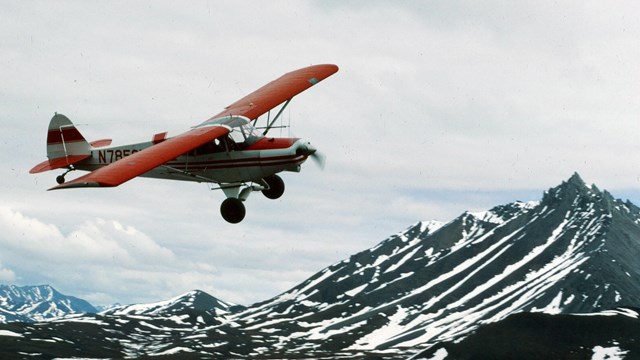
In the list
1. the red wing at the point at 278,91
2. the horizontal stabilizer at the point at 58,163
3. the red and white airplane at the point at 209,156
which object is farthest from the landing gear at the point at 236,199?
the horizontal stabilizer at the point at 58,163

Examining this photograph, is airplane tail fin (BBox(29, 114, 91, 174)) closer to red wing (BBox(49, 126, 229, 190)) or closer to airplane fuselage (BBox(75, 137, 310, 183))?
airplane fuselage (BBox(75, 137, 310, 183))

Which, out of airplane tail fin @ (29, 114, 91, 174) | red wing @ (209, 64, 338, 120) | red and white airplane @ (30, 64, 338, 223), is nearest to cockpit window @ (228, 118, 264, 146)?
red and white airplane @ (30, 64, 338, 223)

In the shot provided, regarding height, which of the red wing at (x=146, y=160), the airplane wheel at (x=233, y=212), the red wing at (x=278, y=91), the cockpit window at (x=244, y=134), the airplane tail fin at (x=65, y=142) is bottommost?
the airplane wheel at (x=233, y=212)

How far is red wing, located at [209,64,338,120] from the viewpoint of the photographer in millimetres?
40688

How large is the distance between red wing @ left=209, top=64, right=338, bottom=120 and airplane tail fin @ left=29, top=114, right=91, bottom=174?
21.1 feet

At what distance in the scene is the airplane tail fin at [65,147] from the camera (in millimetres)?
39344

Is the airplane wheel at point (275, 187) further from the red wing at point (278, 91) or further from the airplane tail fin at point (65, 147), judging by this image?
the airplane tail fin at point (65, 147)

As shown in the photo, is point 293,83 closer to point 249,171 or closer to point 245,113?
point 245,113

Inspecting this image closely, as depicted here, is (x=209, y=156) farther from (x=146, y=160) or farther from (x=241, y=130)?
(x=146, y=160)

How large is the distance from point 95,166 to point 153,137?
3.77 metres

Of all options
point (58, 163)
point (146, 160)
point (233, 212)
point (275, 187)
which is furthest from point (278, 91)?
point (146, 160)

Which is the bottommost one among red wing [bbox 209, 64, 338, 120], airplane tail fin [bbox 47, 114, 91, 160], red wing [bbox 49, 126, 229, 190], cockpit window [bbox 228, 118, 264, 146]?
red wing [bbox 49, 126, 229, 190]

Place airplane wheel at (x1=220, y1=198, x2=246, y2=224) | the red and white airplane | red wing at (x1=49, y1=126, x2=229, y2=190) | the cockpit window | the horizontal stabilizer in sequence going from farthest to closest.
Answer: the horizontal stabilizer → the cockpit window → airplane wheel at (x1=220, y1=198, x2=246, y2=224) → the red and white airplane → red wing at (x1=49, y1=126, x2=229, y2=190)

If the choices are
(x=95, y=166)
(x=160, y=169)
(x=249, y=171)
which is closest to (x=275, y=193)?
(x=249, y=171)
